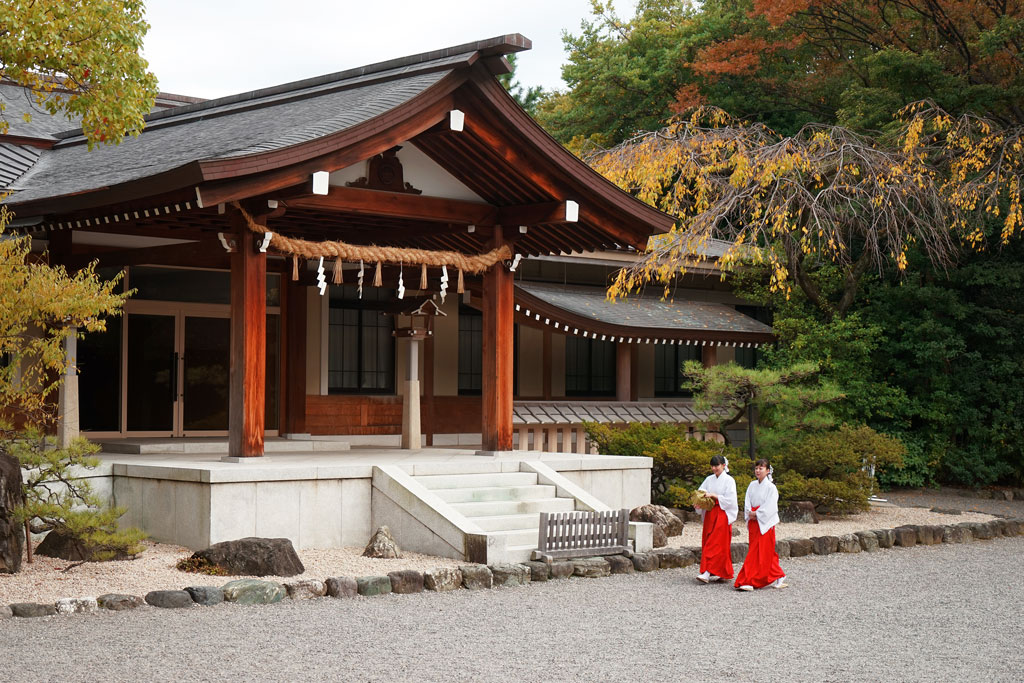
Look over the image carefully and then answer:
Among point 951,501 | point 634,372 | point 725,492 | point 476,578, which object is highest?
point 634,372

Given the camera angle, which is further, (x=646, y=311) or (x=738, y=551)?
(x=646, y=311)

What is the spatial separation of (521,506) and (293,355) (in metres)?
5.83

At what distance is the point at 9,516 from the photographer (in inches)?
394

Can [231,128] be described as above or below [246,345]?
above

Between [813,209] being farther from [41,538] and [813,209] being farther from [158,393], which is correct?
[41,538]

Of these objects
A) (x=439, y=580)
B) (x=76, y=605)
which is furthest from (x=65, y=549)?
(x=439, y=580)

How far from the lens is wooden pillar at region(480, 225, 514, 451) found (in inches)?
553

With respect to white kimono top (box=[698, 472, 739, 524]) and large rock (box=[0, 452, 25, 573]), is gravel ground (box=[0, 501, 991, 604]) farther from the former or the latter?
white kimono top (box=[698, 472, 739, 524])

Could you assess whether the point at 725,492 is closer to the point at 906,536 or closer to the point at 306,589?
the point at 306,589

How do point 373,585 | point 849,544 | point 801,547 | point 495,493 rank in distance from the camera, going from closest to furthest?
point 373,585 < point 495,493 < point 801,547 < point 849,544

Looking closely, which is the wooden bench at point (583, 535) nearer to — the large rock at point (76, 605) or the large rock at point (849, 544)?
the large rock at point (849, 544)

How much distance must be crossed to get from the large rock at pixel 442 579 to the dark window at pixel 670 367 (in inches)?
507

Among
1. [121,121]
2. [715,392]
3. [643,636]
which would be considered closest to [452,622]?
[643,636]

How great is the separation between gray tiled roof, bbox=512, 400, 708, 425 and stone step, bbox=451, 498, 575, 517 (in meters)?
4.41
